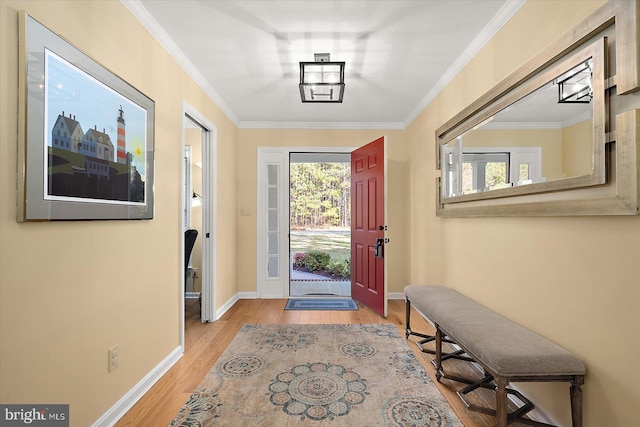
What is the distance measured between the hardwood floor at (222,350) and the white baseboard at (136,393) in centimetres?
3

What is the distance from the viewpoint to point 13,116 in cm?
125

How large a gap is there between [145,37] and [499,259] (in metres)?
2.90

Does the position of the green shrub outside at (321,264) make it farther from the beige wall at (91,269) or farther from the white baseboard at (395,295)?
the beige wall at (91,269)

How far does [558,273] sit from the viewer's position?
1.64 meters

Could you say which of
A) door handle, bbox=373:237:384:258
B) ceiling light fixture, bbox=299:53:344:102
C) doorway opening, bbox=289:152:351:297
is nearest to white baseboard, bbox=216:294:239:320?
door handle, bbox=373:237:384:258

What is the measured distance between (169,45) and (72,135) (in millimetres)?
1364

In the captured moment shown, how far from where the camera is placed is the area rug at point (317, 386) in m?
1.86

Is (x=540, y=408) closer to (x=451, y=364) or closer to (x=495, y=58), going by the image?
(x=451, y=364)

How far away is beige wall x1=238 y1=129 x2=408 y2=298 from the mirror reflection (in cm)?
188

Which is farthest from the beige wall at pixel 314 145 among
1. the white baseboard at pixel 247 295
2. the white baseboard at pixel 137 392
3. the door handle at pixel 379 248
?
the white baseboard at pixel 137 392

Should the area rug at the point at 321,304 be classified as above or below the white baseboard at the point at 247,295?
below

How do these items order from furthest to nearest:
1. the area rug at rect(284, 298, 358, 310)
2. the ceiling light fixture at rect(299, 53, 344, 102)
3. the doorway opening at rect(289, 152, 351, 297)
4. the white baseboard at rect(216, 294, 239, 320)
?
the doorway opening at rect(289, 152, 351, 297) < the area rug at rect(284, 298, 358, 310) < the white baseboard at rect(216, 294, 239, 320) < the ceiling light fixture at rect(299, 53, 344, 102)

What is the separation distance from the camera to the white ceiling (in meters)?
2.08

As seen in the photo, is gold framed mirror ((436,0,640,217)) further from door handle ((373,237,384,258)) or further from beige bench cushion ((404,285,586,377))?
door handle ((373,237,384,258))
